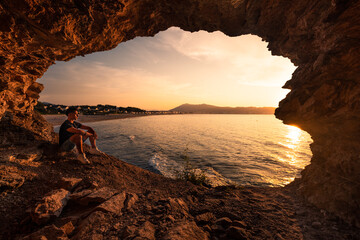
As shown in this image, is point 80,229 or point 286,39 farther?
Result: point 286,39

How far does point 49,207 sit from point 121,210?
1.56 m

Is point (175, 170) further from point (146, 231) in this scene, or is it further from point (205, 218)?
point (146, 231)

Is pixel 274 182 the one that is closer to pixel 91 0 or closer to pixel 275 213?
pixel 275 213

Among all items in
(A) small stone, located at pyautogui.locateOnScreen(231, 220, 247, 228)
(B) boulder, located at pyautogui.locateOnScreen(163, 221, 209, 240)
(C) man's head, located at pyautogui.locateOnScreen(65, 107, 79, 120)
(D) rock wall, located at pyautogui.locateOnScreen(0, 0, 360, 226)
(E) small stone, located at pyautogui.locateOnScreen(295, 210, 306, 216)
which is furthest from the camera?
(C) man's head, located at pyautogui.locateOnScreen(65, 107, 79, 120)

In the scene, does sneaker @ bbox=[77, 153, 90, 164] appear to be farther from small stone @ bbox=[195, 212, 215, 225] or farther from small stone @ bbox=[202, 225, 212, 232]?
small stone @ bbox=[202, 225, 212, 232]

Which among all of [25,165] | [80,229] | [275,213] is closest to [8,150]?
[25,165]

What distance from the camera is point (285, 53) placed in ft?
28.8

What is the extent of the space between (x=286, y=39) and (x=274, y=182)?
1040cm

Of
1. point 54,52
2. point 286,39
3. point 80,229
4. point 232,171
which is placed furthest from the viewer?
point 232,171

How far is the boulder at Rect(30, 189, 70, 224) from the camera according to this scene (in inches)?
114

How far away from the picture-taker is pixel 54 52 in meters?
6.61

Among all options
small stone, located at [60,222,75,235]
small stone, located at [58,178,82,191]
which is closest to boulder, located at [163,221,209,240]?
small stone, located at [60,222,75,235]

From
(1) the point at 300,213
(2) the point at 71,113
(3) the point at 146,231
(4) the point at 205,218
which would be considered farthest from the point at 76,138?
(1) the point at 300,213

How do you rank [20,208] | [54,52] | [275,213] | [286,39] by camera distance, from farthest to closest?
1. [286,39]
2. [54,52]
3. [275,213]
4. [20,208]
